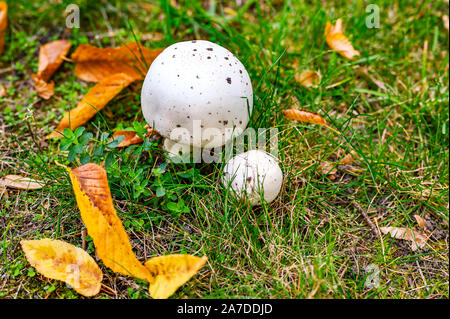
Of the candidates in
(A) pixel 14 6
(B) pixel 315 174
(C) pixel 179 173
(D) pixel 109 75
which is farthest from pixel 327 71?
(A) pixel 14 6

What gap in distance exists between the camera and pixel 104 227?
187 centimetres

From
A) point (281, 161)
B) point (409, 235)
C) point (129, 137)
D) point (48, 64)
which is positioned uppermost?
point (48, 64)

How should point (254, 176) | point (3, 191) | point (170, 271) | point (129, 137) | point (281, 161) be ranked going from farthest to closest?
point (129, 137) → point (281, 161) → point (3, 191) → point (254, 176) → point (170, 271)

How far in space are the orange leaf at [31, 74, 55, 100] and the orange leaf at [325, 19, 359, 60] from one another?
2074mm

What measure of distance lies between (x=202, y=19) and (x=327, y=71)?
1.13 meters

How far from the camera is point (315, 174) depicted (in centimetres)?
244

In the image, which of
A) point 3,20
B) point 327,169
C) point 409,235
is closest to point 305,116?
point 327,169

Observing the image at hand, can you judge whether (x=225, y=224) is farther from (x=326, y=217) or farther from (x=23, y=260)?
(x=23, y=260)

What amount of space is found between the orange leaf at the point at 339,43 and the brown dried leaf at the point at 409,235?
136 centimetres

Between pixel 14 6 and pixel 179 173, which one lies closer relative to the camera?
pixel 179 173

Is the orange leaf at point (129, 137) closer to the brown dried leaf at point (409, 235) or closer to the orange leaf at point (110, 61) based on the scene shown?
the orange leaf at point (110, 61)

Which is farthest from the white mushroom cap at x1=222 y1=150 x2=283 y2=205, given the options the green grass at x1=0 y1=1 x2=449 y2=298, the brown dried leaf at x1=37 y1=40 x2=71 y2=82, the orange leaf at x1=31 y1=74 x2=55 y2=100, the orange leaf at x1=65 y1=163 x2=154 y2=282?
the brown dried leaf at x1=37 y1=40 x2=71 y2=82

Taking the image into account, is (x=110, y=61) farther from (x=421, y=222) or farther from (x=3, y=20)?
(x=421, y=222)

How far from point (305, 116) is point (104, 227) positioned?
1.42 metres
